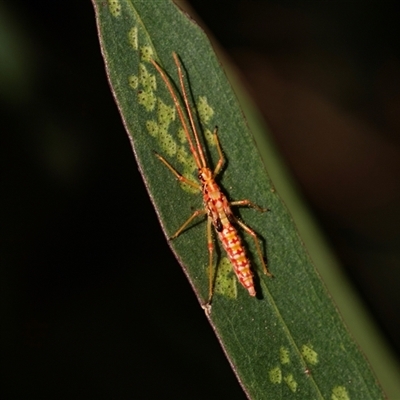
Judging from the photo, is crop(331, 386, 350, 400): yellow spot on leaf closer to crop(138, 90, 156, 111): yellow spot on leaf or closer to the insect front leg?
the insect front leg

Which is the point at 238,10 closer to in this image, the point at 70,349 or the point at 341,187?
the point at 341,187

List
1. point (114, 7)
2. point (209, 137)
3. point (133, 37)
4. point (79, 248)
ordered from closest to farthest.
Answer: point (114, 7), point (133, 37), point (209, 137), point (79, 248)

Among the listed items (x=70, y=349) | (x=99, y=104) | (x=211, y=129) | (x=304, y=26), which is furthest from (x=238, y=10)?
(x=70, y=349)

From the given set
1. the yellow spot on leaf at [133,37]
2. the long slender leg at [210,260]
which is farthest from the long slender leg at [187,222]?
the yellow spot on leaf at [133,37]

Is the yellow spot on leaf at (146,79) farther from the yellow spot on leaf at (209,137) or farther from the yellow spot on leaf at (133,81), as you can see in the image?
the yellow spot on leaf at (209,137)

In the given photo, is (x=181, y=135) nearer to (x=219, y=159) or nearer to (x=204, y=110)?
(x=204, y=110)

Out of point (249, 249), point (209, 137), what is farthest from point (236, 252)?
point (209, 137)
